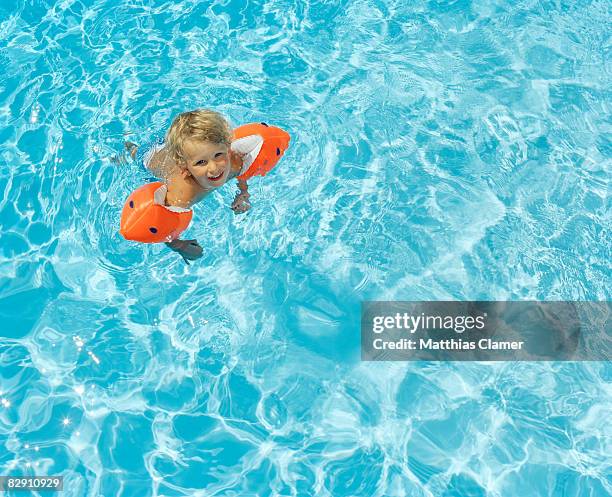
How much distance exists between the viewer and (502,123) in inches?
243

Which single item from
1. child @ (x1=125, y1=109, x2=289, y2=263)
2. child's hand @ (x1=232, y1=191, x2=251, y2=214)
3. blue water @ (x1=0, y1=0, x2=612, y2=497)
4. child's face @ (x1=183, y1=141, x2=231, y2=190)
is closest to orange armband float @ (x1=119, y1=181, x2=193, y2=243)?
child @ (x1=125, y1=109, x2=289, y2=263)

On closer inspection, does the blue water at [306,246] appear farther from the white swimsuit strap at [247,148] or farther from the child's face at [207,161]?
the child's face at [207,161]

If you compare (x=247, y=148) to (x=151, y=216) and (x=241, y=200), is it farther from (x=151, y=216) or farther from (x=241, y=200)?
(x=151, y=216)

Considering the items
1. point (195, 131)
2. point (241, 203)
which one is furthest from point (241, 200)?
point (195, 131)

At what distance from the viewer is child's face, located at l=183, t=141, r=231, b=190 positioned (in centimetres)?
425

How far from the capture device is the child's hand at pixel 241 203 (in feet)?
16.9

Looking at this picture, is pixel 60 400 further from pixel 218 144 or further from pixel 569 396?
pixel 569 396

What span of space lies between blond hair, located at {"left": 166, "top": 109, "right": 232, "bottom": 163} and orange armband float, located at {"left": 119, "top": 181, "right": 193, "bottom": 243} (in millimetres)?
344

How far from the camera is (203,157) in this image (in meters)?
4.30

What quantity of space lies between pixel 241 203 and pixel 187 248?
57cm

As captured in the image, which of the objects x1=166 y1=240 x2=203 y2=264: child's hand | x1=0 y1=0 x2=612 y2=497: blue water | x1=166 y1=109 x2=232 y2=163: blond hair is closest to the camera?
x1=166 y1=109 x2=232 y2=163: blond hair

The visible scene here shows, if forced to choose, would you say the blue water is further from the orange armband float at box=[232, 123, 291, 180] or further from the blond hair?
the blond hair

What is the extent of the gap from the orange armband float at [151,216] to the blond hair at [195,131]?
1.13 feet

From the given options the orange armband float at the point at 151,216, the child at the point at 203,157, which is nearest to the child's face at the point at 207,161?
the child at the point at 203,157
